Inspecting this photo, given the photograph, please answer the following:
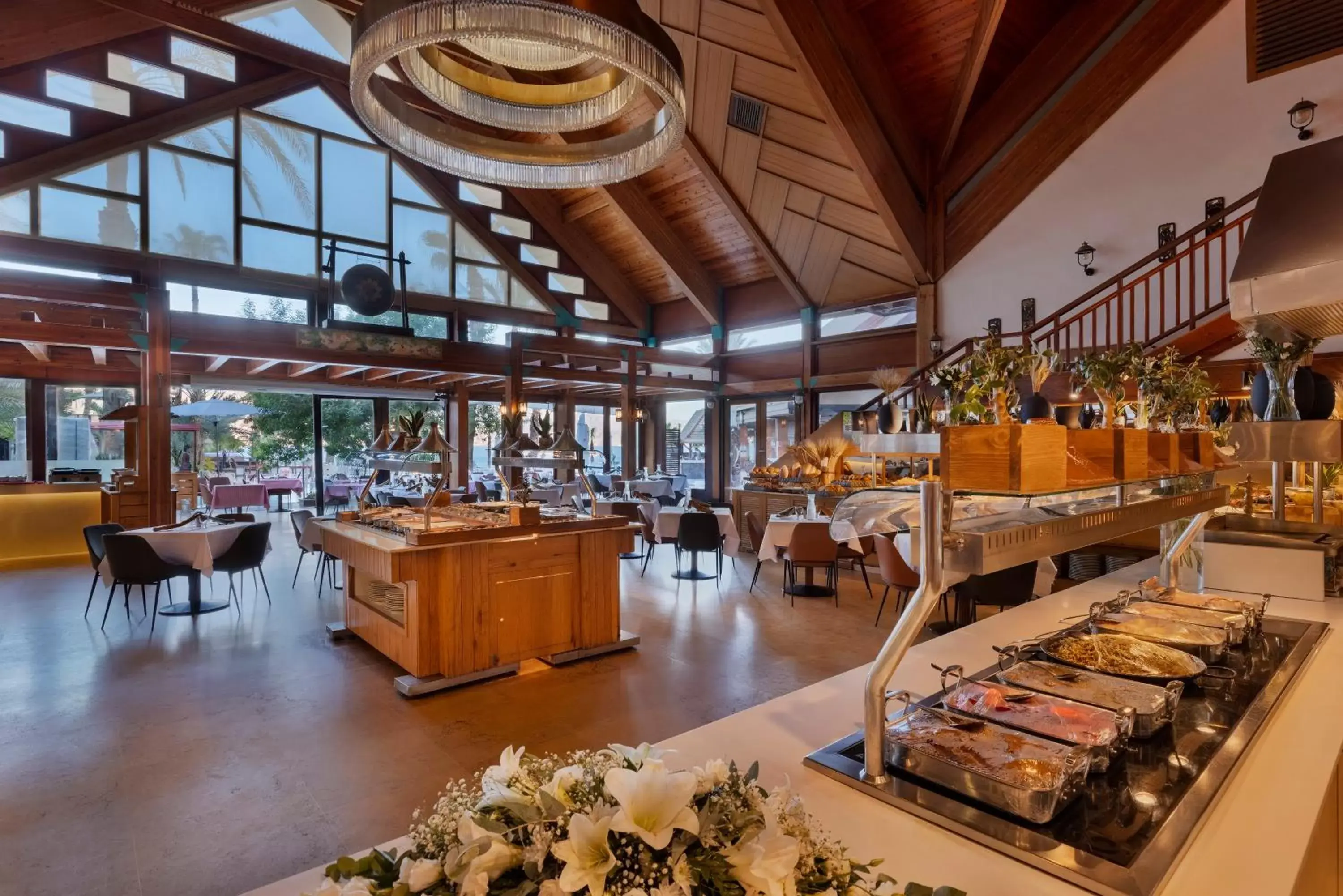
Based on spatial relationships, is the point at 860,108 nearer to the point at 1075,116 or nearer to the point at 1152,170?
the point at 1075,116

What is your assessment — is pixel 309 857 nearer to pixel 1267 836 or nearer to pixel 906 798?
pixel 906 798

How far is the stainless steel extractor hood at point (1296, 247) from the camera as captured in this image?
1.50 m

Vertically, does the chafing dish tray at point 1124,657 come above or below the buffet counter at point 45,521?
above

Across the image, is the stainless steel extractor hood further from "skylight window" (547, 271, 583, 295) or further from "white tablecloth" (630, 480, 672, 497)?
"skylight window" (547, 271, 583, 295)

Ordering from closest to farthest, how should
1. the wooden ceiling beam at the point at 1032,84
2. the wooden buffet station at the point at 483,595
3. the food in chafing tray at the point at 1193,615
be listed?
the food in chafing tray at the point at 1193,615
the wooden buffet station at the point at 483,595
the wooden ceiling beam at the point at 1032,84

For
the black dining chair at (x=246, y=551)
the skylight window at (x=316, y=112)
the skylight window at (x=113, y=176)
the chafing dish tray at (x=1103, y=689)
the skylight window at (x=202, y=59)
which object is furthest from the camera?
the skylight window at (x=316, y=112)

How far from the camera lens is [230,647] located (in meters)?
5.09

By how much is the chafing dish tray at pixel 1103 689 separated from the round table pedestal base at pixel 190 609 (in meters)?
6.64

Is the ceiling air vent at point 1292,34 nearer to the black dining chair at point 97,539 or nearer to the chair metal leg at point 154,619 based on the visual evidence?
the chair metal leg at point 154,619

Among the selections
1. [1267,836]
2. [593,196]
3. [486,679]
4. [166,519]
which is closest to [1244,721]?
[1267,836]

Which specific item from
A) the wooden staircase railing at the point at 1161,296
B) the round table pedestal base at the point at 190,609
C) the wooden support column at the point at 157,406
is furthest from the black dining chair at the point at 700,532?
the wooden support column at the point at 157,406

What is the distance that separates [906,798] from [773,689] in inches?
125

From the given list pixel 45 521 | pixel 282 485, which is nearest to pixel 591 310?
pixel 282 485

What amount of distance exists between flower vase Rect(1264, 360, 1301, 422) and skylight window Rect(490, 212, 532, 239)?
11684 mm
